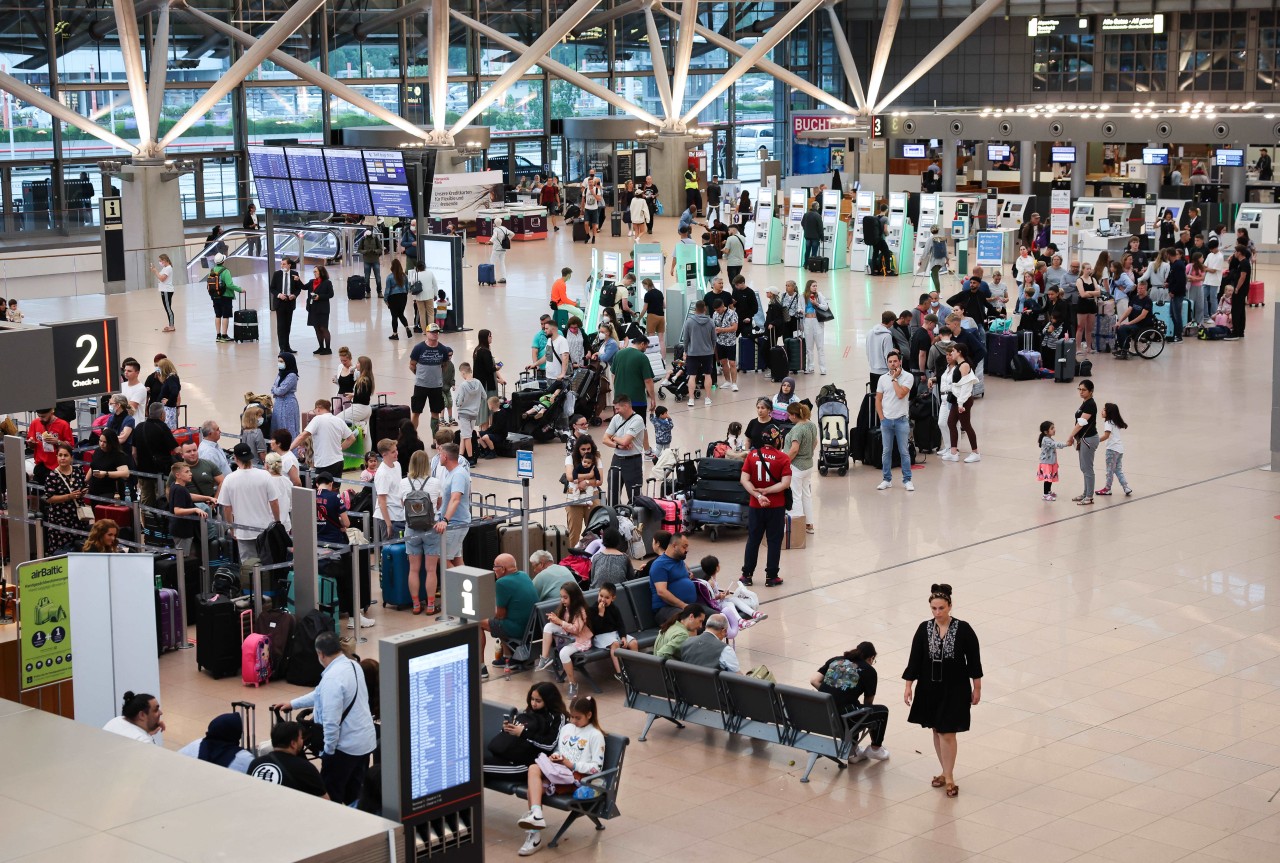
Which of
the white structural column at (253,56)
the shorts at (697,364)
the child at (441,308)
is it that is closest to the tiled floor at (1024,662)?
the shorts at (697,364)

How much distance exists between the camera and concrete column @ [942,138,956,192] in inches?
1764

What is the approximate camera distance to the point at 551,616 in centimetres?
1186

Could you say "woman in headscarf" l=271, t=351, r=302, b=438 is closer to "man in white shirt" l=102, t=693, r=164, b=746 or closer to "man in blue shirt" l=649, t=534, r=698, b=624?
"man in blue shirt" l=649, t=534, r=698, b=624

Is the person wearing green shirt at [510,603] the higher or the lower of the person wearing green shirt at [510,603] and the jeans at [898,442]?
the lower

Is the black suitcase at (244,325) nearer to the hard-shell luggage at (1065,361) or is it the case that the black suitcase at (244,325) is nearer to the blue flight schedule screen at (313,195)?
the blue flight schedule screen at (313,195)

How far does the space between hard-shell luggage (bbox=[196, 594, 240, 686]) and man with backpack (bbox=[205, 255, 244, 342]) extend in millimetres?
15477

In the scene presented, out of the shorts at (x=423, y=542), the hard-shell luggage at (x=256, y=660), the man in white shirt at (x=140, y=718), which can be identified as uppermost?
the shorts at (x=423, y=542)

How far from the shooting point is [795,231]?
36.3 meters

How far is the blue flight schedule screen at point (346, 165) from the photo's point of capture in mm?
31297

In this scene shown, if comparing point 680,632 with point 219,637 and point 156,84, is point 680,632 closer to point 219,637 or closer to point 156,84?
point 219,637

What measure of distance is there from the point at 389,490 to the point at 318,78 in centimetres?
2833

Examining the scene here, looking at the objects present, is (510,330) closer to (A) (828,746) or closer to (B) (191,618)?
(B) (191,618)

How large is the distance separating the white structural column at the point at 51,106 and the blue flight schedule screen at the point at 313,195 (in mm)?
5905

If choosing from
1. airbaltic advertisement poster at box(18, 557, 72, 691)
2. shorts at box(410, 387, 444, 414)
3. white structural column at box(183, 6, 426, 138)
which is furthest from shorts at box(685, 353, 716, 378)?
white structural column at box(183, 6, 426, 138)
